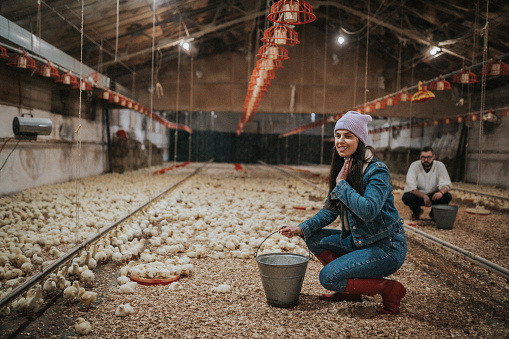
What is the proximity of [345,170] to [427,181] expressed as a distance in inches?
121

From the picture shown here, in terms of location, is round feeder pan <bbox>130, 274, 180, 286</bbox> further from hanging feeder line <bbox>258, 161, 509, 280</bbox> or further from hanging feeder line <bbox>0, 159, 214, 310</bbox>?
hanging feeder line <bbox>258, 161, 509, 280</bbox>

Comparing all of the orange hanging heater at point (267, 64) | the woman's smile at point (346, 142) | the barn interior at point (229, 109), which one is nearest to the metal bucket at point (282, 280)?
the barn interior at point (229, 109)

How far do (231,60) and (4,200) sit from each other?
10.3m

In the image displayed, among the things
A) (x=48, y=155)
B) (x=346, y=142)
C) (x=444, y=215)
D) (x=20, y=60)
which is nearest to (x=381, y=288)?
(x=346, y=142)

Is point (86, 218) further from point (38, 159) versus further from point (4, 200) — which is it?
point (38, 159)

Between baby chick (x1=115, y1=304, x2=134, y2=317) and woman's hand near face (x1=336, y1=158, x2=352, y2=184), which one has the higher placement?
woman's hand near face (x1=336, y1=158, x2=352, y2=184)

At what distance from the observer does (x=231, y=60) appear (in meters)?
14.4

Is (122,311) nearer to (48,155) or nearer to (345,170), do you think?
(345,170)

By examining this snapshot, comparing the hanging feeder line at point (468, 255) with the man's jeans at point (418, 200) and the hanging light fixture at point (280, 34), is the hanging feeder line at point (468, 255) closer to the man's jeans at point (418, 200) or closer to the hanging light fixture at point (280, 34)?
the man's jeans at point (418, 200)

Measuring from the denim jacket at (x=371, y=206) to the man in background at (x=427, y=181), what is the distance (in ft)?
8.94

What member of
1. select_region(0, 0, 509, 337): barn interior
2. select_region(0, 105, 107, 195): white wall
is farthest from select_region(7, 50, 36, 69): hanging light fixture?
select_region(0, 105, 107, 195): white wall

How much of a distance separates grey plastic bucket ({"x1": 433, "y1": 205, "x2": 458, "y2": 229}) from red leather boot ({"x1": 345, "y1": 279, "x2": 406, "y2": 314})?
2.79m

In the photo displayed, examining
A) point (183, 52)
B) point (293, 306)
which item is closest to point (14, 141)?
point (293, 306)

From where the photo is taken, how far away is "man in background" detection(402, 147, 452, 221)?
4.59 meters
